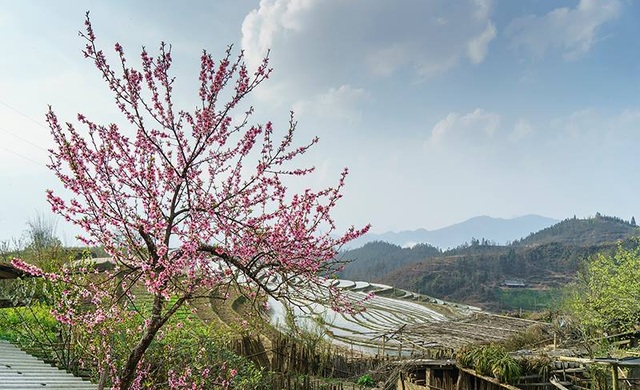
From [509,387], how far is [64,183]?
26.3 ft

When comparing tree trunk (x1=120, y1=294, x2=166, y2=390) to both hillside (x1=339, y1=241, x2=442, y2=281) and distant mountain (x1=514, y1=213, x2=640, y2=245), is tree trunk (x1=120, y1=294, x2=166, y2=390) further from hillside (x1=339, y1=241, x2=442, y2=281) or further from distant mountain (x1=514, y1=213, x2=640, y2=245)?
distant mountain (x1=514, y1=213, x2=640, y2=245)

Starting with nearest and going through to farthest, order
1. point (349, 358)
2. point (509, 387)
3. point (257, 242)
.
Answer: point (257, 242)
point (509, 387)
point (349, 358)

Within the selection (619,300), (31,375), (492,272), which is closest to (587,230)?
(492,272)

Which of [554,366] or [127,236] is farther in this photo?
[554,366]

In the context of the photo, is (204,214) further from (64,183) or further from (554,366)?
(554,366)

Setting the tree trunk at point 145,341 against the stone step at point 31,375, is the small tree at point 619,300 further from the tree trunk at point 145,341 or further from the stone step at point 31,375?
the stone step at point 31,375

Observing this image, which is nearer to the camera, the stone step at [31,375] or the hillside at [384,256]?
the stone step at [31,375]

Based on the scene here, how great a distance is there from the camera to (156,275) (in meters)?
3.97

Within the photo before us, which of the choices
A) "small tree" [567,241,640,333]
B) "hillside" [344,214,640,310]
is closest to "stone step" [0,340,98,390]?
"small tree" [567,241,640,333]

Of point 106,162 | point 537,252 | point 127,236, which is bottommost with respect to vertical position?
point 127,236

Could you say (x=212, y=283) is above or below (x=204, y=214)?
below

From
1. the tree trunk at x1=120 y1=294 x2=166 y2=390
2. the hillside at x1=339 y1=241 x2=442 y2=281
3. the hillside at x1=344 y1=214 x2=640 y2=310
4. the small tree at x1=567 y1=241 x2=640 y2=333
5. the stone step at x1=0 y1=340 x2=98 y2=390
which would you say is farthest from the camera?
the hillside at x1=339 y1=241 x2=442 y2=281

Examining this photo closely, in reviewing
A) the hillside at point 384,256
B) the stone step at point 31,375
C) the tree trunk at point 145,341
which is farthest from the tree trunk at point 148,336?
the hillside at point 384,256

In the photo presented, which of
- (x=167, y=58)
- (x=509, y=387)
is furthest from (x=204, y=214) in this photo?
(x=509, y=387)
